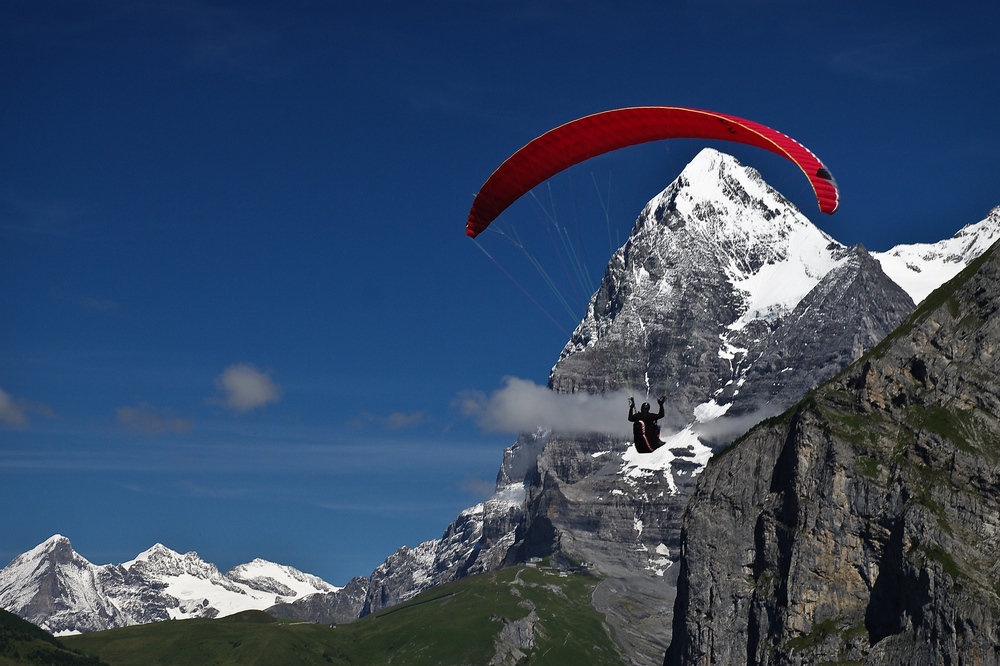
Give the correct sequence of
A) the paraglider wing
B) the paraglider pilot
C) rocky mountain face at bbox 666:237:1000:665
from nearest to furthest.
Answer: the paraglider pilot → the paraglider wing → rocky mountain face at bbox 666:237:1000:665

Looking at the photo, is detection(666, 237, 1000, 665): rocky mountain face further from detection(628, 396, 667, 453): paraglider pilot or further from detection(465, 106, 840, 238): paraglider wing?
detection(465, 106, 840, 238): paraglider wing

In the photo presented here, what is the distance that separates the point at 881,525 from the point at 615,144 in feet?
346

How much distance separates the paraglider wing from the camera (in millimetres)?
71688

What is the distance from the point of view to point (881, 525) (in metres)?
166

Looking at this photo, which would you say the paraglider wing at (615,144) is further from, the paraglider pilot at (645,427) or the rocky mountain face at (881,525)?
the rocky mountain face at (881,525)

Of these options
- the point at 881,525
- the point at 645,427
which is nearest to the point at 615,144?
the point at 645,427

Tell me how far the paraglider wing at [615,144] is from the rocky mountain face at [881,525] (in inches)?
3498

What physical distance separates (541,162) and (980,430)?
112 meters

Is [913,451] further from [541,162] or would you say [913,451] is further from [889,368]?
[541,162]

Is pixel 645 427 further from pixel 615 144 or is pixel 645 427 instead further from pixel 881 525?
pixel 881 525

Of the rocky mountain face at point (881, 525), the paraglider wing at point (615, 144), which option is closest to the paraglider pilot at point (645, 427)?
the paraglider wing at point (615, 144)

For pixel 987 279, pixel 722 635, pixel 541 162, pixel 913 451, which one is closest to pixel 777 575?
pixel 722 635

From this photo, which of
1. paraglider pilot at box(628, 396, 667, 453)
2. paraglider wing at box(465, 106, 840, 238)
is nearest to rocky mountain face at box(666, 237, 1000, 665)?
paraglider pilot at box(628, 396, 667, 453)

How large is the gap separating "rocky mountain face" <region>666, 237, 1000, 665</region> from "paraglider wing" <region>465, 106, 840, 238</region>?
88.8 metres
